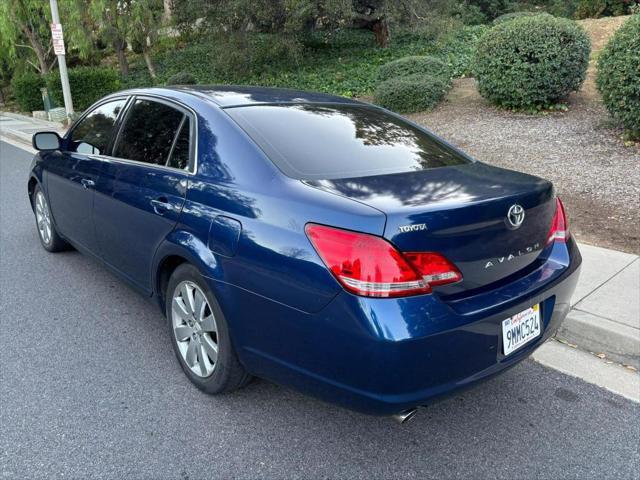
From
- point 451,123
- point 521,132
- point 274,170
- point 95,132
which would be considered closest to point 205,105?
point 274,170

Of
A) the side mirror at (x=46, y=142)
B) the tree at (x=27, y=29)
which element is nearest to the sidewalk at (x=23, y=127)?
the tree at (x=27, y=29)

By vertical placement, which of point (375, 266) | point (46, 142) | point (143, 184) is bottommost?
point (375, 266)

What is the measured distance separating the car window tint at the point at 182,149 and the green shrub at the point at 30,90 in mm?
19837

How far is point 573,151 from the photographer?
306 inches

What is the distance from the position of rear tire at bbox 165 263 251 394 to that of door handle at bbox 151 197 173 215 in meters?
0.34

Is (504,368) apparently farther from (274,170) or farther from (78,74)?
(78,74)

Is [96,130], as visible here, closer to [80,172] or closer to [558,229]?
[80,172]

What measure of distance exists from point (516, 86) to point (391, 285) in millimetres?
8471

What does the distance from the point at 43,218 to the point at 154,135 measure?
2.58 metres

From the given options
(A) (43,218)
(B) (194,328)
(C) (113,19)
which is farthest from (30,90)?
(B) (194,328)

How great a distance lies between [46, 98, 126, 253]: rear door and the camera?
4066mm

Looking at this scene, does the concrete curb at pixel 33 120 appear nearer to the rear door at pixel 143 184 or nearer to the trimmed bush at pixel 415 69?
the trimmed bush at pixel 415 69

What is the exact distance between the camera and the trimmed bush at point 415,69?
12570mm

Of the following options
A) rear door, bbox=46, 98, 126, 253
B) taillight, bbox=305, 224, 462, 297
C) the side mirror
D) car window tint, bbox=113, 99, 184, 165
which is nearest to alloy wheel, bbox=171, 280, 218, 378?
car window tint, bbox=113, 99, 184, 165
